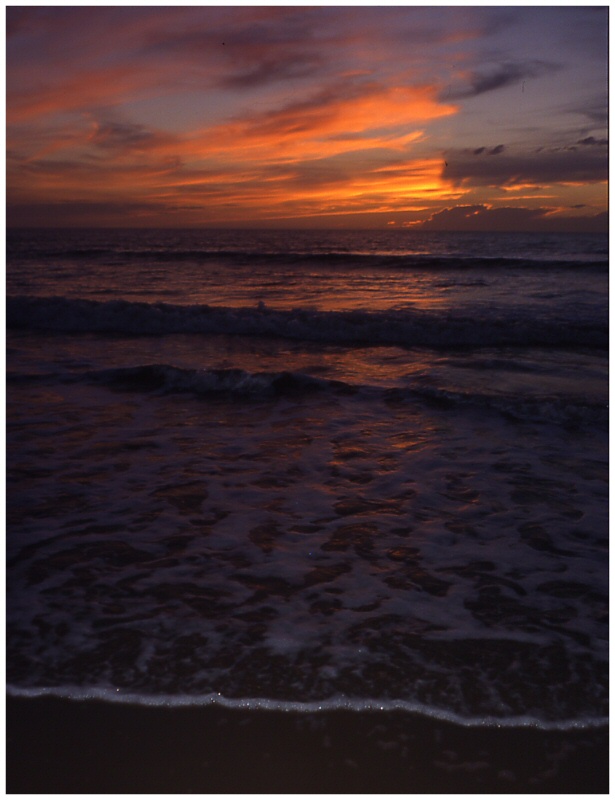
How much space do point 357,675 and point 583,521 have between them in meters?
2.56

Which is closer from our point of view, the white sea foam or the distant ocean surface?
the white sea foam

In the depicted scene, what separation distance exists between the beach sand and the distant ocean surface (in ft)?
0.31

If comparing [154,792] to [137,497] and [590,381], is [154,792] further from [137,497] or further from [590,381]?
[590,381]

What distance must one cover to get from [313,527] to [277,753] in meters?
2.05

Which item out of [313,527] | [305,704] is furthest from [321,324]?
[305,704]

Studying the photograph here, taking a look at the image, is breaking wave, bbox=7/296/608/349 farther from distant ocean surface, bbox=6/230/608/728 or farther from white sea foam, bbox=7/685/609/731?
white sea foam, bbox=7/685/609/731

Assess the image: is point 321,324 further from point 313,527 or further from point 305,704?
point 305,704

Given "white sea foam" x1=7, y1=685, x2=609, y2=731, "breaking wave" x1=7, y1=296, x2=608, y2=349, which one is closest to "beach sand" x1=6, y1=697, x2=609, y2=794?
"white sea foam" x1=7, y1=685, x2=609, y2=731

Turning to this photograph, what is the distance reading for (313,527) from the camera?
4.56 m

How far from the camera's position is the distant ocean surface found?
303 cm

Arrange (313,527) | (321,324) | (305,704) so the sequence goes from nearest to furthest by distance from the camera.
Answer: (305,704), (313,527), (321,324)

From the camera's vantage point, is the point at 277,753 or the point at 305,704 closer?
the point at 277,753

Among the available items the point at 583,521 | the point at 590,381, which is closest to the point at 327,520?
the point at 583,521

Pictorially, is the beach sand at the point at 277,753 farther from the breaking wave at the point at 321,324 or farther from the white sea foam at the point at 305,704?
the breaking wave at the point at 321,324
